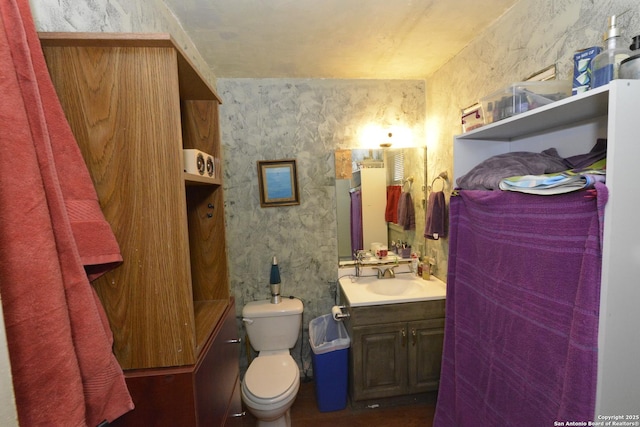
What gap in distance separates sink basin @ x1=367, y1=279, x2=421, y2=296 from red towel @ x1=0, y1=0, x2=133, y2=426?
1.73 m

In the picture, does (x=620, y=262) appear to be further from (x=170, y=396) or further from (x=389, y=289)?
(x=389, y=289)

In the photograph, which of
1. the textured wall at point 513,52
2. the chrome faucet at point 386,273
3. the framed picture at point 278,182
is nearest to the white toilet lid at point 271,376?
the chrome faucet at point 386,273

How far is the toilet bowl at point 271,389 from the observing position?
148 centimetres

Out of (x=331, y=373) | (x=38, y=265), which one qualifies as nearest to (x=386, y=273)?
(x=331, y=373)

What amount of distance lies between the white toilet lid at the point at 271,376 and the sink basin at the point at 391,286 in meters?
0.77

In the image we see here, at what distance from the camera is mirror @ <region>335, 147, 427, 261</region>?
2.09 m

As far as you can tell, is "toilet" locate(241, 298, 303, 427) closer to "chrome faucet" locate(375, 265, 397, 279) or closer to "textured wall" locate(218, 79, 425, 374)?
"textured wall" locate(218, 79, 425, 374)

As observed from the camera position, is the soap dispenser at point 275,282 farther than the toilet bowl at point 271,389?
Yes

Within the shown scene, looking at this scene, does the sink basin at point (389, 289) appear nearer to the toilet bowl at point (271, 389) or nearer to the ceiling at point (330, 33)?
the toilet bowl at point (271, 389)

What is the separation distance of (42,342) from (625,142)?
124 centimetres

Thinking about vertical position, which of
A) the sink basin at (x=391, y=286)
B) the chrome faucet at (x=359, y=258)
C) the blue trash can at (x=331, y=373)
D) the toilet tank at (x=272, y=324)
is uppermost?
the chrome faucet at (x=359, y=258)

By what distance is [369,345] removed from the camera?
175 centimetres

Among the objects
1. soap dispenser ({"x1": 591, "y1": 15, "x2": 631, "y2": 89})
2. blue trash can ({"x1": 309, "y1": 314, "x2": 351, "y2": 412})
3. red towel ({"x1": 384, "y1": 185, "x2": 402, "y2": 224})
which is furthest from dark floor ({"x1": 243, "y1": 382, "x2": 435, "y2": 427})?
soap dispenser ({"x1": 591, "y1": 15, "x2": 631, "y2": 89})

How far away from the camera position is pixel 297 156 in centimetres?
204
